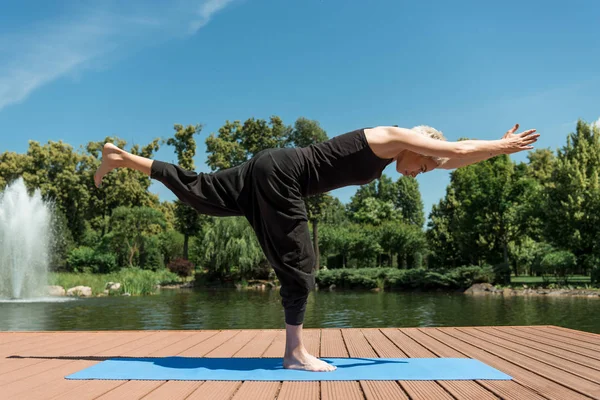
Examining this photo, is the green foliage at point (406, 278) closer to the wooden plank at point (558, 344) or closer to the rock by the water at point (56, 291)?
the rock by the water at point (56, 291)

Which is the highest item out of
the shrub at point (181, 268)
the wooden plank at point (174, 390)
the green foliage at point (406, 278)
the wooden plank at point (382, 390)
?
the shrub at point (181, 268)

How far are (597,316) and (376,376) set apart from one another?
39.6ft

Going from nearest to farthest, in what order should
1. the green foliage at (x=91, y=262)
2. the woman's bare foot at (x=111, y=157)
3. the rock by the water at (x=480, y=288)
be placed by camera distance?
1. the woman's bare foot at (x=111, y=157)
2. the rock by the water at (x=480, y=288)
3. the green foliage at (x=91, y=262)

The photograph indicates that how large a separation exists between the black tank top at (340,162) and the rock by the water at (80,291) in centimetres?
2013

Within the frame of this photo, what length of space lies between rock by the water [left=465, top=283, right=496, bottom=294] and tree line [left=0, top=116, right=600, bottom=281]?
4.24 feet

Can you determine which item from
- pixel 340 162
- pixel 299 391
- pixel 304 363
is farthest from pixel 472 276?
pixel 299 391

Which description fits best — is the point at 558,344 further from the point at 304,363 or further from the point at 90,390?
the point at 90,390

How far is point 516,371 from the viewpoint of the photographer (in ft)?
8.64

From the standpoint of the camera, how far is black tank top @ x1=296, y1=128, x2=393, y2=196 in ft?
9.49

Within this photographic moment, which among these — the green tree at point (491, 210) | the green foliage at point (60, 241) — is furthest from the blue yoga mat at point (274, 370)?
the green foliage at point (60, 241)

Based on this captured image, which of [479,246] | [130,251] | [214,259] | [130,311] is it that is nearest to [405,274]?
[479,246]

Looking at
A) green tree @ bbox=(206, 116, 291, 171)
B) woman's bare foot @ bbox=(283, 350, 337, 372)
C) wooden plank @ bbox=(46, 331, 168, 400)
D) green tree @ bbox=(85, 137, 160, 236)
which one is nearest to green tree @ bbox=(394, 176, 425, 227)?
green tree @ bbox=(206, 116, 291, 171)

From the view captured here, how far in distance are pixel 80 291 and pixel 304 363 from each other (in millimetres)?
20247

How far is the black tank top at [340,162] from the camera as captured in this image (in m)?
2.89
